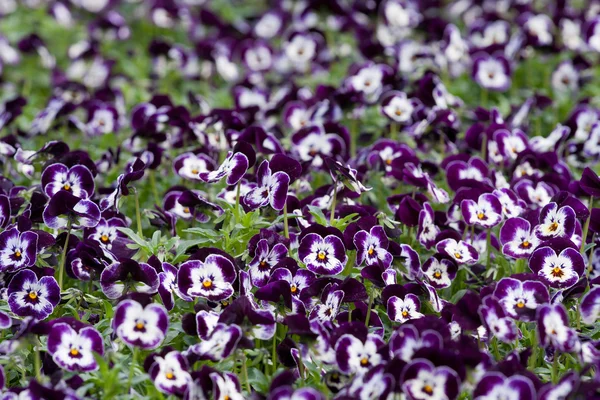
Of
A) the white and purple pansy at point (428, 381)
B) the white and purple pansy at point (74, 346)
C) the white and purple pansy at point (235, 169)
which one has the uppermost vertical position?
the white and purple pansy at point (428, 381)

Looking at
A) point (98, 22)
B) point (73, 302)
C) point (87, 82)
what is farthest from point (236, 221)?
point (98, 22)

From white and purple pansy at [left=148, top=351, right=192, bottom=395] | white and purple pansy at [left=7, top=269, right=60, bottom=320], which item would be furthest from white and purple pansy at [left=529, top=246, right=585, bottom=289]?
white and purple pansy at [left=7, top=269, right=60, bottom=320]

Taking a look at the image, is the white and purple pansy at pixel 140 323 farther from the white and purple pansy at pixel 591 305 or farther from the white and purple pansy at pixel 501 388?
the white and purple pansy at pixel 591 305

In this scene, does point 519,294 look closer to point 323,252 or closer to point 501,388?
point 501,388

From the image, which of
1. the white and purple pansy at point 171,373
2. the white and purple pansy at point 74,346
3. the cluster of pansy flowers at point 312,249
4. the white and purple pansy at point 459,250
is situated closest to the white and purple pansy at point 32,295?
the cluster of pansy flowers at point 312,249

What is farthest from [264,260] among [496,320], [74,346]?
[496,320]

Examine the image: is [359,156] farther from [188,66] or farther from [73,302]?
[188,66]

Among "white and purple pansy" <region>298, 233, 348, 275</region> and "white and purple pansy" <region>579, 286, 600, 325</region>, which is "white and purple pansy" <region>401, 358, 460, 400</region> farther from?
"white and purple pansy" <region>298, 233, 348, 275</region>
